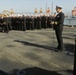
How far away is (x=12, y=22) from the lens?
2542 centimetres

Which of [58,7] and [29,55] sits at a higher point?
[58,7]

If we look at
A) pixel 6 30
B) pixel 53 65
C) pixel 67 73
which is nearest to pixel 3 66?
pixel 53 65

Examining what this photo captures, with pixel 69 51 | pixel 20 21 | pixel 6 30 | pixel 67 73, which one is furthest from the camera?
pixel 20 21

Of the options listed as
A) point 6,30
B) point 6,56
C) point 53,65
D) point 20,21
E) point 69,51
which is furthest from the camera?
point 20,21

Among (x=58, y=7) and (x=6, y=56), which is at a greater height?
(x=58, y=7)

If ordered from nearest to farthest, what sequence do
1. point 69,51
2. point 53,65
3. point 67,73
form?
point 67,73 < point 53,65 < point 69,51

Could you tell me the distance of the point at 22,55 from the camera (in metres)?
9.70

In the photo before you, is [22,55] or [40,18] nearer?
[22,55]

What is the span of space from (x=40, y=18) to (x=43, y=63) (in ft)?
58.4

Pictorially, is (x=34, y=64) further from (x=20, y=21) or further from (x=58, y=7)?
(x=20, y=21)

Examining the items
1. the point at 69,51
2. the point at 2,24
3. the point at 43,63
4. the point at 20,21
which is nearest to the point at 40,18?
the point at 20,21

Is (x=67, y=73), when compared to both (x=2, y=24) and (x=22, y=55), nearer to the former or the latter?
(x=22, y=55)

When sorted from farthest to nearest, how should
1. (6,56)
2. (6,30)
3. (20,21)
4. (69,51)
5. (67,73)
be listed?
(20,21)
(6,30)
(69,51)
(6,56)
(67,73)

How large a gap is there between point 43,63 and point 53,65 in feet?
1.48
